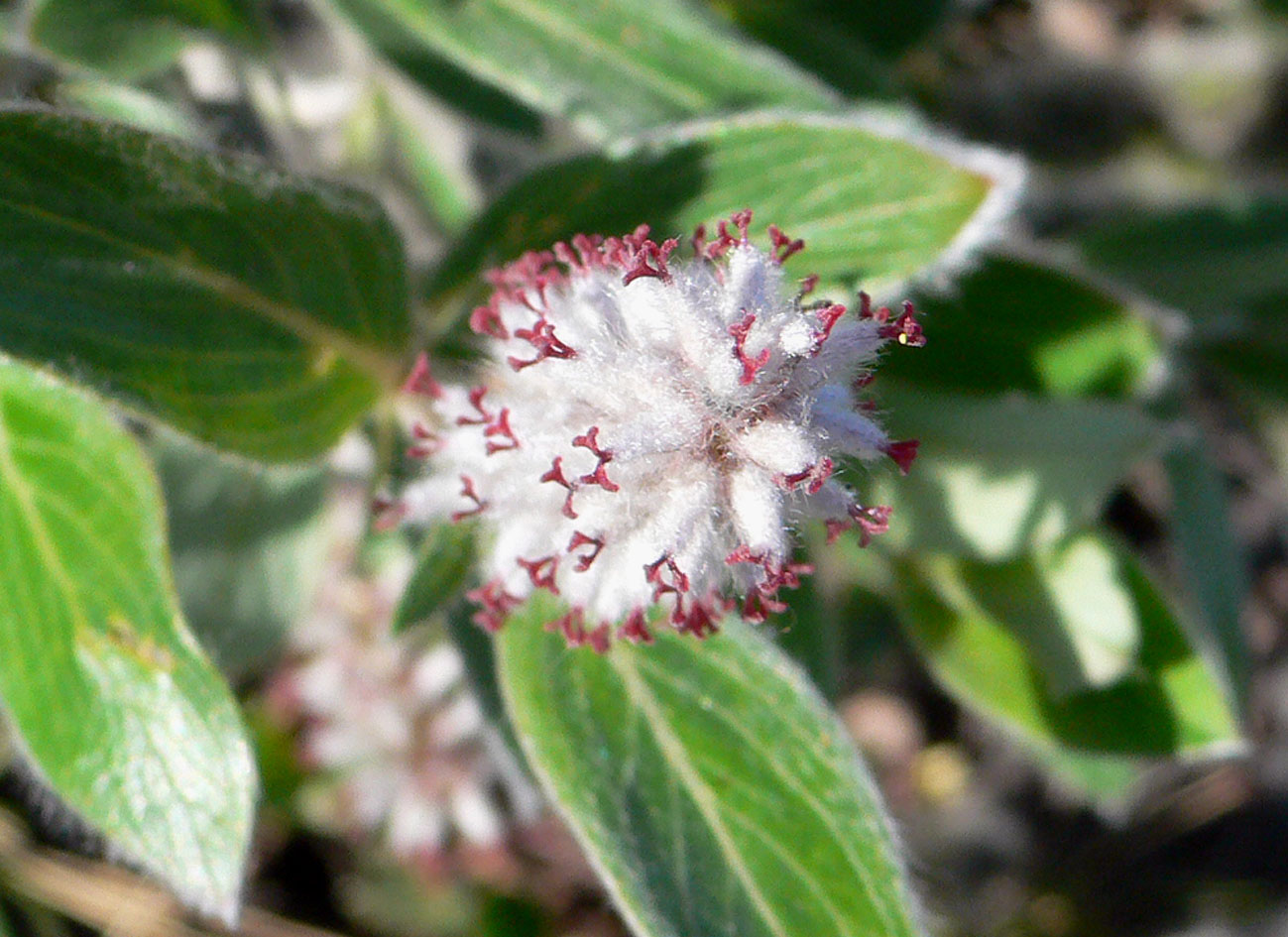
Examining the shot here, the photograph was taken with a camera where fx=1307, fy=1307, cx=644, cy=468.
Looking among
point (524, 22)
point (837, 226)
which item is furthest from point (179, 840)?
point (524, 22)

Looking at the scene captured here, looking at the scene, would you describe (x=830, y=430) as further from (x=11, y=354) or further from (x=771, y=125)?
(x=11, y=354)

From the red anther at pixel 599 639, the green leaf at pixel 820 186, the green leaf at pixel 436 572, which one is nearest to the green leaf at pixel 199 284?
the green leaf at pixel 436 572

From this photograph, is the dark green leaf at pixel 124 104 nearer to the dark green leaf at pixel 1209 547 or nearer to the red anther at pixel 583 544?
the red anther at pixel 583 544

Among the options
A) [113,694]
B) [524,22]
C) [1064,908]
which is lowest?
[1064,908]

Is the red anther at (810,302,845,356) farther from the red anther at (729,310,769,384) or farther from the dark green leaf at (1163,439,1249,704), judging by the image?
the dark green leaf at (1163,439,1249,704)

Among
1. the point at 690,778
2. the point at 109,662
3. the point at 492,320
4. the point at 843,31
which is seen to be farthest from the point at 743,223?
the point at 843,31

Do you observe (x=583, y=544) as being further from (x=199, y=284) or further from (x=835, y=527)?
(x=199, y=284)

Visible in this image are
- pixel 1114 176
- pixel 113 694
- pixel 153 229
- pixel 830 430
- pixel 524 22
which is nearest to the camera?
pixel 830 430
